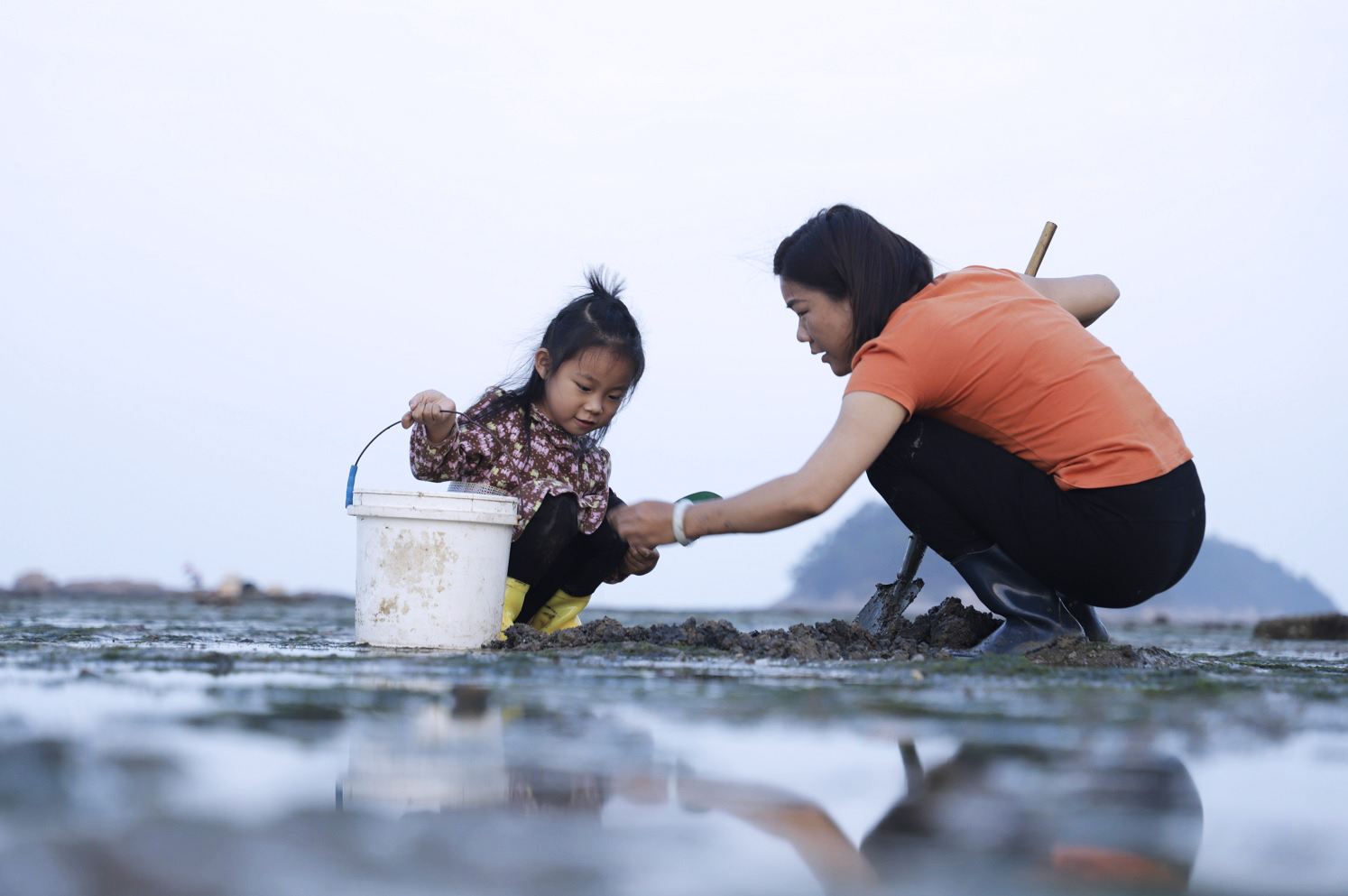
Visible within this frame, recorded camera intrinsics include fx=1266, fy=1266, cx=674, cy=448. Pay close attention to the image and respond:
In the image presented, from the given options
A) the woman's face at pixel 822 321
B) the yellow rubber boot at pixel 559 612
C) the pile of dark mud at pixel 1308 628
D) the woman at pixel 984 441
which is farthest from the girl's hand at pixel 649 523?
the pile of dark mud at pixel 1308 628

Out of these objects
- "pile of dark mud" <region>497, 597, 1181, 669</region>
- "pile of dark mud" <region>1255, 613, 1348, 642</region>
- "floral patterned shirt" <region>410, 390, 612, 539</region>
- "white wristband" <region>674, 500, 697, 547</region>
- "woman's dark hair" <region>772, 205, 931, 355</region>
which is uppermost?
"woman's dark hair" <region>772, 205, 931, 355</region>

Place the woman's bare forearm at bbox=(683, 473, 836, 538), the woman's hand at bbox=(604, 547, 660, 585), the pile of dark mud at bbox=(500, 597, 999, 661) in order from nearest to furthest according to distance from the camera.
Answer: the woman's bare forearm at bbox=(683, 473, 836, 538)
the pile of dark mud at bbox=(500, 597, 999, 661)
the woman's hand at bbox=(604, 547, 660, 585)

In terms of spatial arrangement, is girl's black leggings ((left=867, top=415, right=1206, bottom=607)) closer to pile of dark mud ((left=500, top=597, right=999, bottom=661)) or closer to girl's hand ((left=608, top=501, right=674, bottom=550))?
pile of dark mud ((left=500, top=597, right=999, bottom=661))

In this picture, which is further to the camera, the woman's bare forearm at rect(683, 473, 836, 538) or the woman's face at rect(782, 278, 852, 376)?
the woman's face at rect(782, 278, 852, 376)

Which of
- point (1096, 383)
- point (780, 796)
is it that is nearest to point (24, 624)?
point (1096, 383)

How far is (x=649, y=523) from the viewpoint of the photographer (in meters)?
3.14

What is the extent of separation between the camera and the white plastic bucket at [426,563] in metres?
3.54

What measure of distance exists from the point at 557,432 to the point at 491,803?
3.21m

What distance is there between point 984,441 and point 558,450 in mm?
1631

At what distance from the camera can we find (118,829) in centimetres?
107

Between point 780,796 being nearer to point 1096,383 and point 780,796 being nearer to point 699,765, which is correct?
point 699,765

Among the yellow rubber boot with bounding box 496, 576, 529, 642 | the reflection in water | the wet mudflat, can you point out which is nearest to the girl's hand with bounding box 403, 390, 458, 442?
the yellow rubber boot with bounding box 496, 576, 529, 642

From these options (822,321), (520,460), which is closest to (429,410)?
(520,460)

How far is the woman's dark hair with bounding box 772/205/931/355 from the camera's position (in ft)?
10.6
